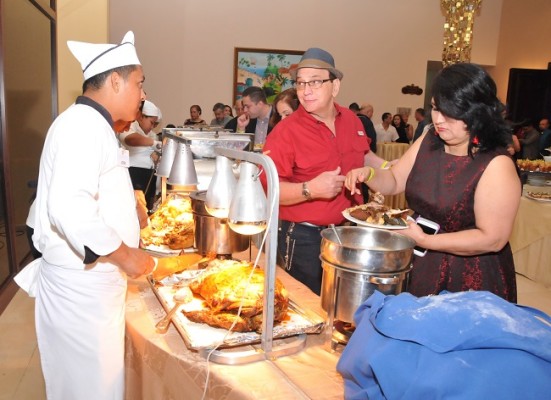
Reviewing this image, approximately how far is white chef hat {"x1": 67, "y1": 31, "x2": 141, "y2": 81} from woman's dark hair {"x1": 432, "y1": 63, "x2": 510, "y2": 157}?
107 cm

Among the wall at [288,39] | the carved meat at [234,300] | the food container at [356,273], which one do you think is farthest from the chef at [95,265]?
the wall at [288,39]

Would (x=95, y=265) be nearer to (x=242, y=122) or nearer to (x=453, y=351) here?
(x=453, y=351)

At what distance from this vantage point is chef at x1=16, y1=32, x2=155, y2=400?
5.19 ft

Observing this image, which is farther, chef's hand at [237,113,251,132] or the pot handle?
chef's hand at [237,113,251,132]

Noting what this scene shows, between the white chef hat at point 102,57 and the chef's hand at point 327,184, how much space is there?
32.6 inches

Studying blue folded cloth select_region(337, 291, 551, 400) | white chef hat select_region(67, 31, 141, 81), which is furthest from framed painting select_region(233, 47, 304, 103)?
blue folded cloth select_region(337, 291, 551, 400)

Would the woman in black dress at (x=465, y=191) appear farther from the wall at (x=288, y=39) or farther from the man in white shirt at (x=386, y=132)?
the man in white shirt at (x=386, y=132)

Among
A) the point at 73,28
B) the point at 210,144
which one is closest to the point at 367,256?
the point at 210,144

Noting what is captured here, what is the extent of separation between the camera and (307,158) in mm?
2297

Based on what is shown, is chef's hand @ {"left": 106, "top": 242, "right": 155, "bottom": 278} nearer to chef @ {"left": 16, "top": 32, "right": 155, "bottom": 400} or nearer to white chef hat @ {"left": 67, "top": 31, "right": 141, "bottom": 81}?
chef @ {"left": 16, "top": 32, "right": 155, "bottom": 400}

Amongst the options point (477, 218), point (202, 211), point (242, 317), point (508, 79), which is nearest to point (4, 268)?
point (202, 211)

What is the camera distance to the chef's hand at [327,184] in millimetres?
1966

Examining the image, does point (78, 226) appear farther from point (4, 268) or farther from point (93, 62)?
point (4, 268)

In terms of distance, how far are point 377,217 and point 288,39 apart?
8930 mm
